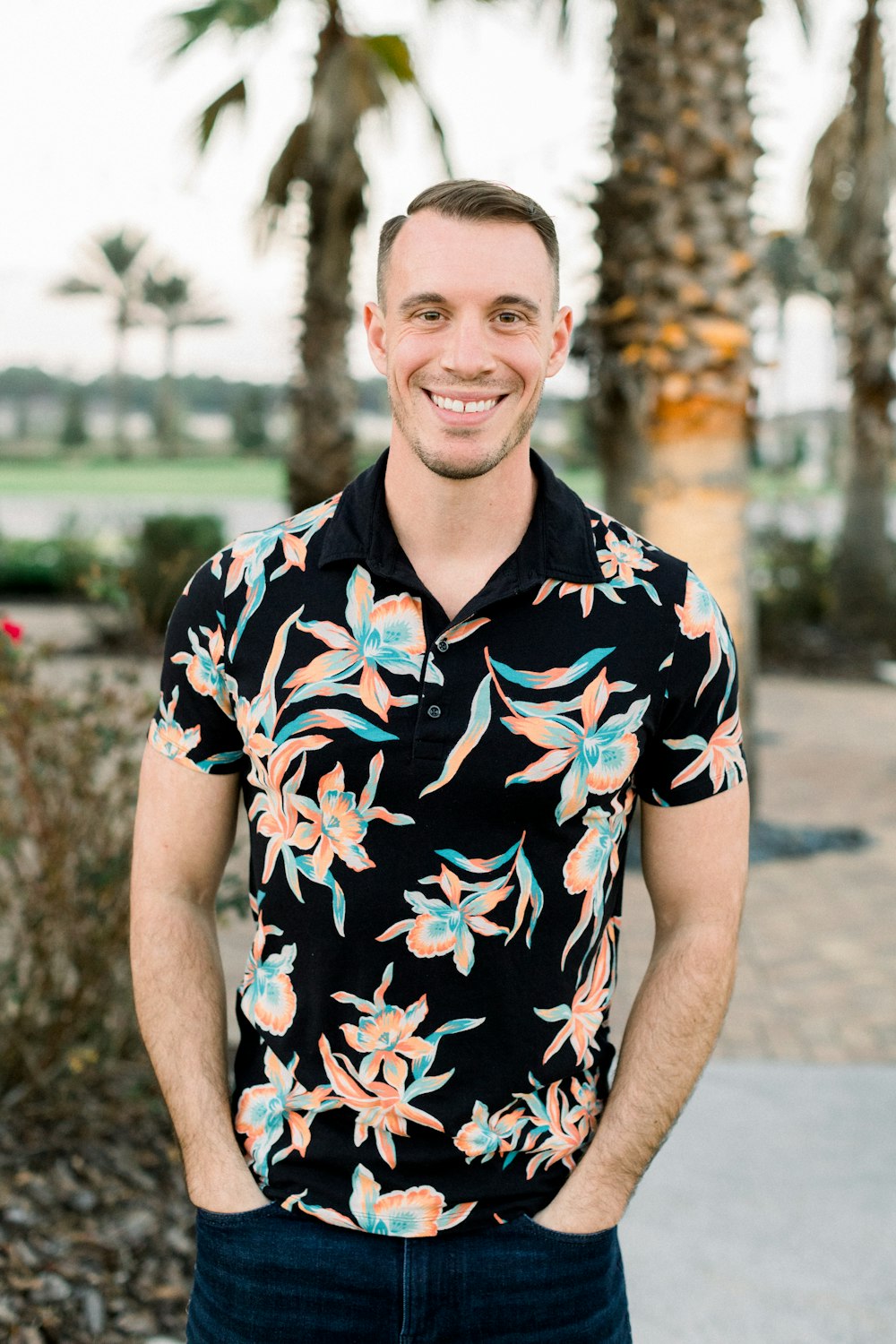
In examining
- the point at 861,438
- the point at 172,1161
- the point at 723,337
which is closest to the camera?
the point at 172,1161

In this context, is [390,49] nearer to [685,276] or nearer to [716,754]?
[685,276]

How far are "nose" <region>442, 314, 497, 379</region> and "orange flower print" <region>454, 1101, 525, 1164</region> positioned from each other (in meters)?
0.97

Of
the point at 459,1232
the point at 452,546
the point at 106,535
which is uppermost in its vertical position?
the point at 452,546

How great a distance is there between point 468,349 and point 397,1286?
1.24 metres

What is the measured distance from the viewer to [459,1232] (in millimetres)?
1724

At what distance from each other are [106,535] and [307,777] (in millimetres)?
19148

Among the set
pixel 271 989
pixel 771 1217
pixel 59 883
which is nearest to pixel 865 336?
pixel 771 1217

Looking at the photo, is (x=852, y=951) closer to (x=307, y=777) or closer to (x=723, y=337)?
(x=723, y=337)

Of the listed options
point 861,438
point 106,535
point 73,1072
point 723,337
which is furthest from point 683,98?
point 106,535

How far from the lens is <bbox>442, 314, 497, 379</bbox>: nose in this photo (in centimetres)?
178

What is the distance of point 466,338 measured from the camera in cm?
179

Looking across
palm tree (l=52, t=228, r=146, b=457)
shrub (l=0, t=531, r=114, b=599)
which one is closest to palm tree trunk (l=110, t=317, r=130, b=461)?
palm tree (l=52, t=228, r=146, b=457)

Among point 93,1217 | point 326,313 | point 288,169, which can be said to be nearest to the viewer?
point 93,1217

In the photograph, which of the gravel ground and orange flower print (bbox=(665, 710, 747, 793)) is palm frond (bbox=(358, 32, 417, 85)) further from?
orange flower print (bbox=(665, 710, 747, 793))
